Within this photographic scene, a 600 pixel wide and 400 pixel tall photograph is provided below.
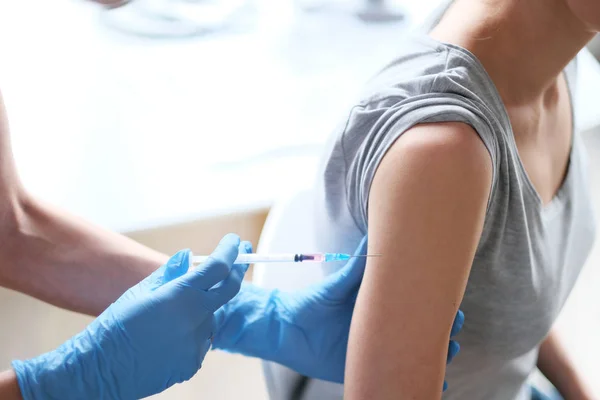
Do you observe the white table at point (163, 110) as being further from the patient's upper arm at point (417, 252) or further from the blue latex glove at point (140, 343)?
the patient's upper arm at point (417, 252)

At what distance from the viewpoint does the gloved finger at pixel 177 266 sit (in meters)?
0.86

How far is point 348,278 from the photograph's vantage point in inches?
34.4

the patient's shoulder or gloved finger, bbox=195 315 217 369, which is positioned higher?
the patient's shoulder

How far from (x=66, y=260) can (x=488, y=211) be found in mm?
674

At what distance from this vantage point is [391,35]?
5.55 feet

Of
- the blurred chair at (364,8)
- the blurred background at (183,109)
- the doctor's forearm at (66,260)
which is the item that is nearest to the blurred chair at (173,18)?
the blurred background at (183,109)

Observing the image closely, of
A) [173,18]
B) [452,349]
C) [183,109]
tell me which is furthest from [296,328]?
[173,18]

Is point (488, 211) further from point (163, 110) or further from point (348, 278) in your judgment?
point (163, 110)

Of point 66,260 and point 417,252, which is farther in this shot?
point 66,260

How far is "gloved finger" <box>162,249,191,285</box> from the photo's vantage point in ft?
2.82

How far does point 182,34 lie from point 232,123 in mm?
275

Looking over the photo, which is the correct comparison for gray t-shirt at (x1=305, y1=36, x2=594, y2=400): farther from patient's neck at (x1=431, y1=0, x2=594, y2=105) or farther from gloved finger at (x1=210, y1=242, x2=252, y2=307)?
gloved finger at (x1=210, y1=242, x2=252, y2=307)

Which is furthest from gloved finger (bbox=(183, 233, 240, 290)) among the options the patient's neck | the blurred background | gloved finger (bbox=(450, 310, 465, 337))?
the blurred background

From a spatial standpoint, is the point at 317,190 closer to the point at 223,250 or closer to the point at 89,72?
the point at 223,250
